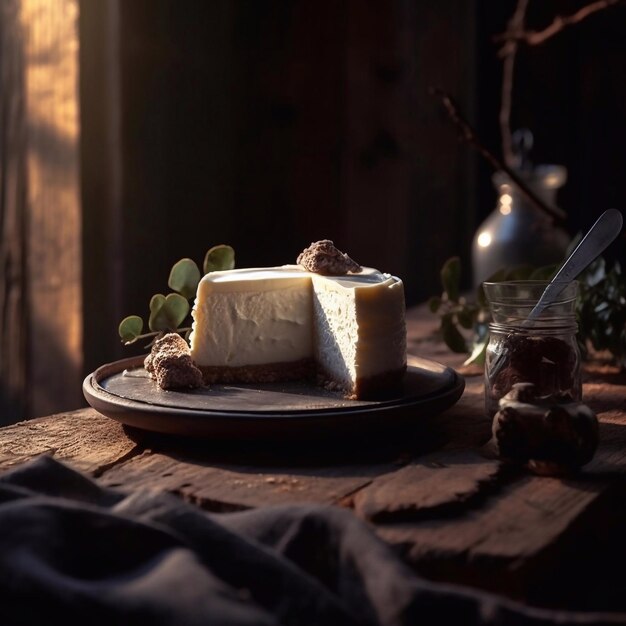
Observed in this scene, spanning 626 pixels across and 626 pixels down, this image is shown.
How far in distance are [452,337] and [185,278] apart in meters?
0.60

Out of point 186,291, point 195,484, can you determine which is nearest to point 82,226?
point 186,291

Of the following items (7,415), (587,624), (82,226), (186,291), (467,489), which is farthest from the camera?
(7,415)

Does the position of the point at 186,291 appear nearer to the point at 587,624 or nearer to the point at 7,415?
the point at 587,624

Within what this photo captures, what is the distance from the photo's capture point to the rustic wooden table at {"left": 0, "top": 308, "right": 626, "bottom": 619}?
102 cm

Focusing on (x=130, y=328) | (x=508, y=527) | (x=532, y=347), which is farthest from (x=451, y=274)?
(x=508, y=527)

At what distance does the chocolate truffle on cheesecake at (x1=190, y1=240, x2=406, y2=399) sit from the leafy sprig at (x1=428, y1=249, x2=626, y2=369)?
390 millimetres

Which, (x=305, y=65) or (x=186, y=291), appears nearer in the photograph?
(x=186, y=291)

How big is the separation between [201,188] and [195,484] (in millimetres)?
2002

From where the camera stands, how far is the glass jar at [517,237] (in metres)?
2.44

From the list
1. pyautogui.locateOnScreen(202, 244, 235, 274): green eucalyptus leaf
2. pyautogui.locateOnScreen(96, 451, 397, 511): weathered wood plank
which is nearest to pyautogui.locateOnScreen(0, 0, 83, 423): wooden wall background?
pyautogui.locateOnScreen(202, 244, 235, 274): green eucalyptus leaf

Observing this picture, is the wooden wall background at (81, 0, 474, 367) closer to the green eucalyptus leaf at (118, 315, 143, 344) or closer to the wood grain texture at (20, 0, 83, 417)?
the wood grain texture at (20, 0, 83, 417)

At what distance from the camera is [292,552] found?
100cm

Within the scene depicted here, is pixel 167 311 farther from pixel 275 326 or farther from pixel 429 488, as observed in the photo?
pixel 429 488

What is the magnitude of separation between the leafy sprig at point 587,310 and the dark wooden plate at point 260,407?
1.31 feet
